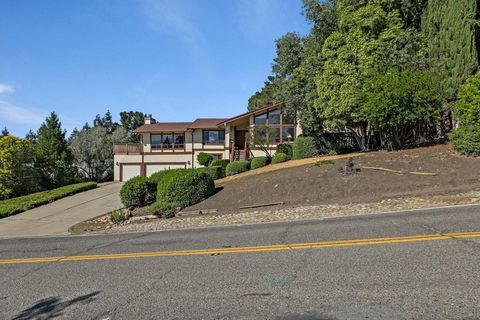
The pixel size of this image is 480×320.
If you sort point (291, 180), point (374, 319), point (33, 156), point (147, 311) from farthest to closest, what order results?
point (33, 156) → point (291, 180) → point (147, 311) → point (374, 319)

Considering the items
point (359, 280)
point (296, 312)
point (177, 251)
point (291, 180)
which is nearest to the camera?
point (296, 312)

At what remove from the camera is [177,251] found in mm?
A: 7996

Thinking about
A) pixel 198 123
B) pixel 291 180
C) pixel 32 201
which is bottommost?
pixel 32 201

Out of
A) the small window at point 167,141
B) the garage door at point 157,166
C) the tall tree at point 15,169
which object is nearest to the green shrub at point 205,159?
the garage door at point 157,166

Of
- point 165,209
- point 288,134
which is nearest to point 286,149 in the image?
point 288,134

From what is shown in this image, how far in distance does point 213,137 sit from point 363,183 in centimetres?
2781

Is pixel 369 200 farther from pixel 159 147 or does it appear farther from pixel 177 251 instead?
pixel 159 147

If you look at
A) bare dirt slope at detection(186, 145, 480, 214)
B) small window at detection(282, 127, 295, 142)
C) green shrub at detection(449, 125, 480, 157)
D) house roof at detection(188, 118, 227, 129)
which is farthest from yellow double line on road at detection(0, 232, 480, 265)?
house roof at detection(188, 118, 227, 129)

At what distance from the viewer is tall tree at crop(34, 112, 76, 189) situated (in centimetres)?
3594

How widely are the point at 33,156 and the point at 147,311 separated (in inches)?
1366

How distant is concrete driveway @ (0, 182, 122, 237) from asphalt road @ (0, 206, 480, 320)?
7.96 metres

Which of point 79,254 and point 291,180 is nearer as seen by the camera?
point 79,254

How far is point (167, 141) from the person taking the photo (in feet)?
137

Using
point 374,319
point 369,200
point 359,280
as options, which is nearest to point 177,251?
point 359,280
